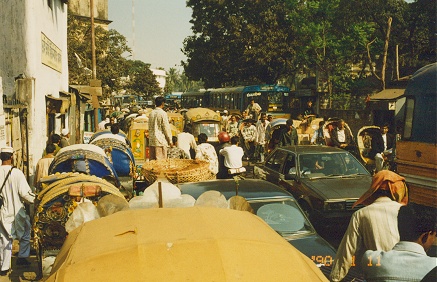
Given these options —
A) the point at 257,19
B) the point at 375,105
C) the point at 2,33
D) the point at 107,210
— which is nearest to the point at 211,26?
the point at 257,19

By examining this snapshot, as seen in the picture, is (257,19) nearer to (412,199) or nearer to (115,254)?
(412,199)

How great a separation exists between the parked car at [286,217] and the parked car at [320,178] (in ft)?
5.67

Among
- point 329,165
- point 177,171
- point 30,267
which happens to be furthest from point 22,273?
point 329,165

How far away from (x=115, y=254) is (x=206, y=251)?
1.71ft

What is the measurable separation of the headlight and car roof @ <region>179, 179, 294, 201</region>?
1.51m

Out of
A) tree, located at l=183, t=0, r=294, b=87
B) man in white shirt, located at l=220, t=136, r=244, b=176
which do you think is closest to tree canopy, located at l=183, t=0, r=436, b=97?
tree, located at l=183, t=0, r=294, b=87

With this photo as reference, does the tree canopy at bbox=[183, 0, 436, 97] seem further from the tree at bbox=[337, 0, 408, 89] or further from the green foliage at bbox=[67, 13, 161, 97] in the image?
the green foliage at bbox=[67, 13, 161, 97]

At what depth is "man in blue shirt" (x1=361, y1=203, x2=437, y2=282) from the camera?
3.52 m

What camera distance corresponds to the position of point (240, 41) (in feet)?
160

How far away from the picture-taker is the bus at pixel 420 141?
10.8 m

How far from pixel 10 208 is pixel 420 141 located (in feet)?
28.2

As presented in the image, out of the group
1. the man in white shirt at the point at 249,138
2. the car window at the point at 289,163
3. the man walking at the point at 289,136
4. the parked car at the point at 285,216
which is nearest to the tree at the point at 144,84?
the man in white shirt at the point at 249,138

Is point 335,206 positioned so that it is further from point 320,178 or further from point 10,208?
point 10,208

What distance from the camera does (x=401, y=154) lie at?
12102 mm
